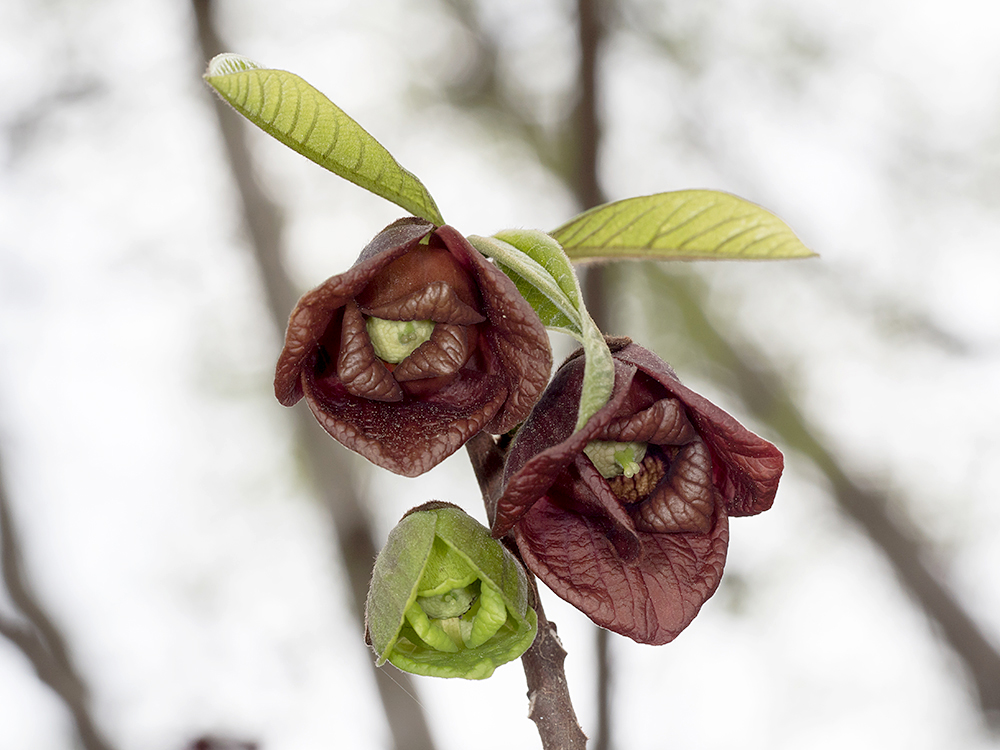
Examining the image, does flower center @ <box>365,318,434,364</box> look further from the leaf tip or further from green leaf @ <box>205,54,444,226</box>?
the leaf tip

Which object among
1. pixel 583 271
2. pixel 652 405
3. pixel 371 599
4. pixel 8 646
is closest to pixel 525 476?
pixel 652 405

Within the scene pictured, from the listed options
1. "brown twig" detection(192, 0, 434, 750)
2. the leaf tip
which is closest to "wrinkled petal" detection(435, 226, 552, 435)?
the leaf tip

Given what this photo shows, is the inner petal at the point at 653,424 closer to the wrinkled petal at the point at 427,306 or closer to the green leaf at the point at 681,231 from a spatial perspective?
the wrinkled petal at the point at 427,306

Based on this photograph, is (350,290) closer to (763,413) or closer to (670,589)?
(670,589)

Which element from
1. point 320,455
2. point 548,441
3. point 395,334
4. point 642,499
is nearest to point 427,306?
point 395,334

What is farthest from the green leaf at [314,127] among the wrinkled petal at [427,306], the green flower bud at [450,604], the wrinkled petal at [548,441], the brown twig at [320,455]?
the brown twig at [320,455]

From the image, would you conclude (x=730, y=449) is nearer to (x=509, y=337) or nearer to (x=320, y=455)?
(x=509, y=337)

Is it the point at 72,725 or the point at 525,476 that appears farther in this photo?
the point at 72,725
